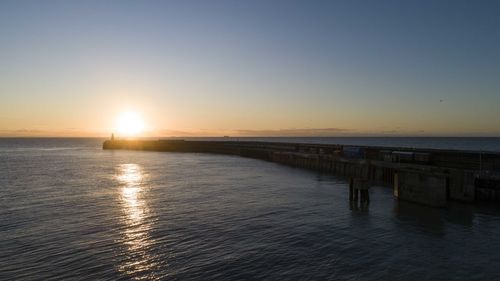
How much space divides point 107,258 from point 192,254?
356 centimetres

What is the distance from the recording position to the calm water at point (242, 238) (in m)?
13.7

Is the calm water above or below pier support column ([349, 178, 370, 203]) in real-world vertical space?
below

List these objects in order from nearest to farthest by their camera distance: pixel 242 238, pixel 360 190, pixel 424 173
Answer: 1. pixel 242 238
2. pixel 424 173
3. pixel 360 190

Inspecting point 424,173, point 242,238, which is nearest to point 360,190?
point 424,173

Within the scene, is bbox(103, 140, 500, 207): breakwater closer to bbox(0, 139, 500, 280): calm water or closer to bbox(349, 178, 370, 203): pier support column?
bbox(349, 178, 370, 203): pier support column

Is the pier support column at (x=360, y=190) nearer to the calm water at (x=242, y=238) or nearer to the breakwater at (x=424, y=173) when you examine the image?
the breakwater at (x=424, y=173)

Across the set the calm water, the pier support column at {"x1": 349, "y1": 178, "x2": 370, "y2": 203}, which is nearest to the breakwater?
the pier support column at {"x1": 349, "y1": 178, "x2": 370, "y2": 203}

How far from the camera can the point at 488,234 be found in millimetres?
18609

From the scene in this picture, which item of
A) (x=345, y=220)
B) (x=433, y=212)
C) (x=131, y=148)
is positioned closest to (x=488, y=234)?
(x=433, y=212)

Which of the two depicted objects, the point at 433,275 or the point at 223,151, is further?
the point at 223,151

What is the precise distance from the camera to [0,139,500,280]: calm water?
13688 mm

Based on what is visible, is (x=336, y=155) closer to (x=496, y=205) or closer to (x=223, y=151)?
(x=496, y=205)

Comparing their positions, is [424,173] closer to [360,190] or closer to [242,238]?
[360,190]

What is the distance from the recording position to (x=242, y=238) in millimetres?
17859
